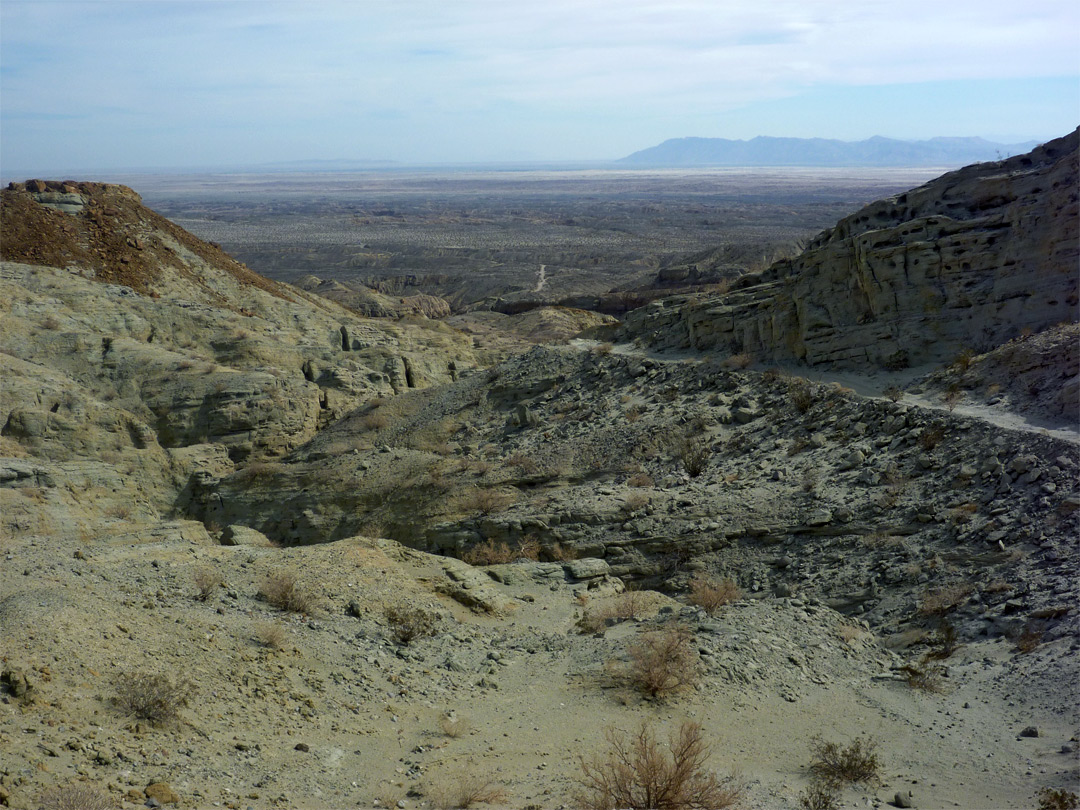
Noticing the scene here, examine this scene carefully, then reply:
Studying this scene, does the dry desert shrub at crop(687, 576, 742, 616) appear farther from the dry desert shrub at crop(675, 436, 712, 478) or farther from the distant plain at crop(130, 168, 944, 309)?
the distant plain at crop(130, 168, 944, 309)

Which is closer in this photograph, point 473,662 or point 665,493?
point 473,662

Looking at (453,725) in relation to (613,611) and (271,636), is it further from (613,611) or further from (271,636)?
(613,611)

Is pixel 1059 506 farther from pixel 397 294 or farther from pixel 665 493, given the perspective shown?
pixel 397 294

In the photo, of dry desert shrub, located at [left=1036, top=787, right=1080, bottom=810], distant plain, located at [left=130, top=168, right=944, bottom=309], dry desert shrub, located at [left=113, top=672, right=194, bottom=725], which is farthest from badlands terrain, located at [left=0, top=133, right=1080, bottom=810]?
distant plain, located at [left=130, top=168, right=944, bottom=309]

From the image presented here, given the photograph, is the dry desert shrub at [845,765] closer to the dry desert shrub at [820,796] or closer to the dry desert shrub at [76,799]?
the dry desert shrub at [820,796]

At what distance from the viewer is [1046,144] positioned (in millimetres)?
17031

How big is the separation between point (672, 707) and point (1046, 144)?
47.7ft

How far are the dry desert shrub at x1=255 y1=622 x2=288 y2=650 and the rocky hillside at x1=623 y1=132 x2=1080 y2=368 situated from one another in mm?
12382

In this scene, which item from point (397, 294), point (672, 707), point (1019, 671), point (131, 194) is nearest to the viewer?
point (672, 707)

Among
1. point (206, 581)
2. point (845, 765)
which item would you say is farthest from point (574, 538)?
point (845, 765)

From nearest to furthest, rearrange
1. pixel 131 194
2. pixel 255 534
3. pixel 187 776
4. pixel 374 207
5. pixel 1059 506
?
pixel 187 776 < pixel 1059 506 < pixel 255 534 < pixel 131 194 < pixel 374 207

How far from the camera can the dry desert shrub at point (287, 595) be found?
367 inches

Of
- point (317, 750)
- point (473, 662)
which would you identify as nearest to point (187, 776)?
point (317, 750)

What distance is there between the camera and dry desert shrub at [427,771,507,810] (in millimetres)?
6062
